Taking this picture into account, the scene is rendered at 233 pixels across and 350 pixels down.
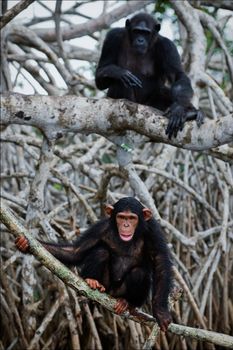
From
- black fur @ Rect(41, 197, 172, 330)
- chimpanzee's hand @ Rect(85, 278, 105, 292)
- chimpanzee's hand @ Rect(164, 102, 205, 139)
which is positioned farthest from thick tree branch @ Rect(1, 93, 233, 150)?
chimpanzee's hand @ Rect(85, 278, 105, 292)

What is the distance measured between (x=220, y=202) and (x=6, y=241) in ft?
8.27

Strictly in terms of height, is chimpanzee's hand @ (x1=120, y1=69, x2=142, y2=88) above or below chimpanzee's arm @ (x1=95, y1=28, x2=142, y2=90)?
below

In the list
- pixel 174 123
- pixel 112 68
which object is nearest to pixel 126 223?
pixel 174 123

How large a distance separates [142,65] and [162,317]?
9.03 ft

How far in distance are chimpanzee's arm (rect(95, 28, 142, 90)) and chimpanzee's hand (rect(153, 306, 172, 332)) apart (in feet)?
6.46

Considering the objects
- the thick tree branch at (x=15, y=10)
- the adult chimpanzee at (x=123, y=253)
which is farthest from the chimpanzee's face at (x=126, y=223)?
the thick tree branch at (x=15, y=10)

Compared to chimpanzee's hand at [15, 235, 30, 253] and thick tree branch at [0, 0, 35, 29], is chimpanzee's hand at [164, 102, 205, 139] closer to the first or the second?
thick tree branch at [0, 0, 35, 29]

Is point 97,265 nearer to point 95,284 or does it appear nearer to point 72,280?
point 95,284

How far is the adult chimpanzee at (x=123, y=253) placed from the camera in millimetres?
4414

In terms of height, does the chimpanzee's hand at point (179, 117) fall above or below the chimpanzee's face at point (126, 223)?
above

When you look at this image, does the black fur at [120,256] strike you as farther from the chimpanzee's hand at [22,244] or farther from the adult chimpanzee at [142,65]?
the adult chimpanzee at [142,65]

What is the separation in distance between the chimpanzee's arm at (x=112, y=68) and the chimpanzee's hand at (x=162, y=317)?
197cm

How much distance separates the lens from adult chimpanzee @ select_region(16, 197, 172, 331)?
4.41m

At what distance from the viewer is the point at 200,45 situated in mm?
6344
